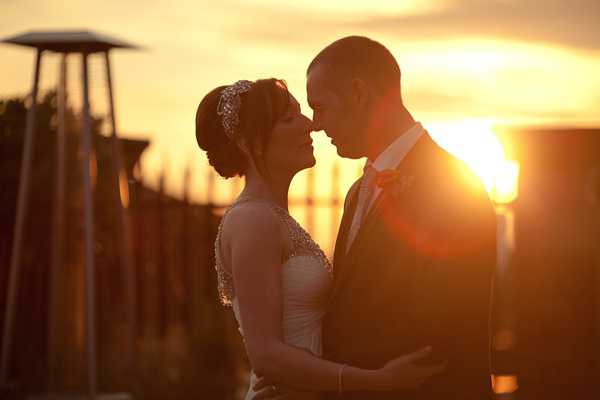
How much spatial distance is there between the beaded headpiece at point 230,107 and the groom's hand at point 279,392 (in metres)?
1.18

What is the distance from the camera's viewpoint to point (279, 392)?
158 inches

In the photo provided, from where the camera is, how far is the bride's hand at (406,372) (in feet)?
12.1

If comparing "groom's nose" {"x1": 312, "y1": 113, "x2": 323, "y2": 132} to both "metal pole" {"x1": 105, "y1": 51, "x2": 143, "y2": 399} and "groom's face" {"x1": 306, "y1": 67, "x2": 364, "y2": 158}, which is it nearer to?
"groom's face" {"x1": 306, "y1": 67, "x2": 364, "y2": 158}

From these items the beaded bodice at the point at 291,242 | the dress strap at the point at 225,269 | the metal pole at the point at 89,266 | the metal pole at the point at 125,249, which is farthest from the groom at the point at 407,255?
the metal pole at the point at 125,249

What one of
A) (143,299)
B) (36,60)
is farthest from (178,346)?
(36,60)

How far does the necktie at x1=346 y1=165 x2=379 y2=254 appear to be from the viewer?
419cm

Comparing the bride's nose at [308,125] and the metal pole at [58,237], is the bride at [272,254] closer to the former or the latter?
the bride's nose at [308,125]

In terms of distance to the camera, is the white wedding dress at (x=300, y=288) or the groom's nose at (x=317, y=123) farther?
the groom's nose at (x=317, y=123)

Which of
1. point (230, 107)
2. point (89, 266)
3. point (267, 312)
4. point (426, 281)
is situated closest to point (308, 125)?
point (230, 107)

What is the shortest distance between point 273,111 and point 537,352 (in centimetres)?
735

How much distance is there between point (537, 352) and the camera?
35.7ft

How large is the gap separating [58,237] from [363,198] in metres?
7.39

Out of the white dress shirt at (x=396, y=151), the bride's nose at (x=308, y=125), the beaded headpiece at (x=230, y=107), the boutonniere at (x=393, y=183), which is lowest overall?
the boutonniere at (x=393, y=183)

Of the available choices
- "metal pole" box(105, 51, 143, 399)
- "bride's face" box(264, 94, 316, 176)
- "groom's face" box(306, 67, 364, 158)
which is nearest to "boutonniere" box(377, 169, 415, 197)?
"groom's face" box(306, 67, 364, 158)
